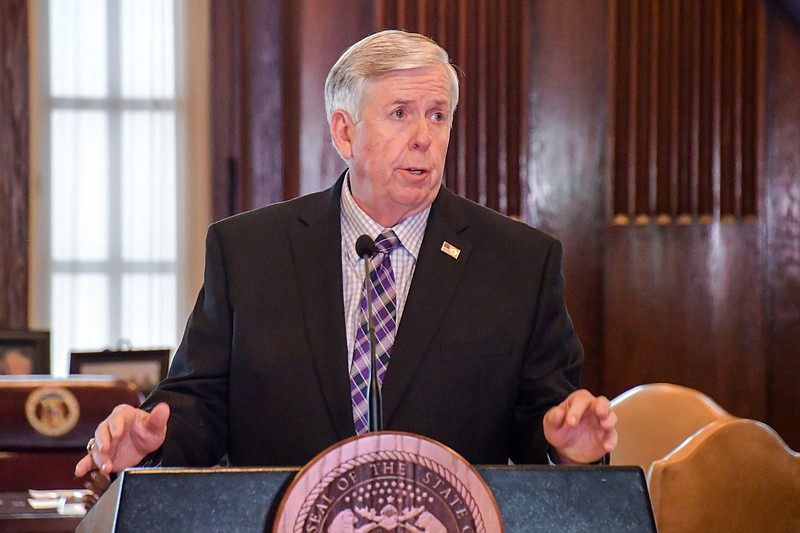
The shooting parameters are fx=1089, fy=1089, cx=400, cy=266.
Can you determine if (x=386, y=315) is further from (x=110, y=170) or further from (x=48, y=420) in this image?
(x=110, y=170)

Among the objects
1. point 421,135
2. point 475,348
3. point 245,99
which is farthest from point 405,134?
point 245,99

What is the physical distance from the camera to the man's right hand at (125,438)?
1517 millimetres

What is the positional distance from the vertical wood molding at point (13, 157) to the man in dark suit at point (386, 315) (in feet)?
12.9

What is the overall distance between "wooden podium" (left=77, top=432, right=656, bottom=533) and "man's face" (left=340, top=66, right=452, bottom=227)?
0.82 m

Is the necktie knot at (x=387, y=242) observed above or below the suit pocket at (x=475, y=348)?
above

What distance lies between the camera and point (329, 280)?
6.45 feet

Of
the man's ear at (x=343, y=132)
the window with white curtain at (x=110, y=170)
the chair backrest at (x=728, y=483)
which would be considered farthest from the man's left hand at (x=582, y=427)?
the window with white curtain at (x=110, y=170)

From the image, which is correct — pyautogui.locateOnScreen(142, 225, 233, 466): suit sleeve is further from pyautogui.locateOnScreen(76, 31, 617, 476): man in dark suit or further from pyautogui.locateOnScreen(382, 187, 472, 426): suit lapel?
pyautogui.locateOnScreen(382, 187, 472, 426): suit lapel

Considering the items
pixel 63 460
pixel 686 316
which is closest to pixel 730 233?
pixel 686 316

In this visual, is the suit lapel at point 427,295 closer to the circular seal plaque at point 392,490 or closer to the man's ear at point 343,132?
the man's ear at point 343,132

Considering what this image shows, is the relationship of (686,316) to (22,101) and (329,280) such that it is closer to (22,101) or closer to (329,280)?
(329,280)

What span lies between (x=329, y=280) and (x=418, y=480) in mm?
808

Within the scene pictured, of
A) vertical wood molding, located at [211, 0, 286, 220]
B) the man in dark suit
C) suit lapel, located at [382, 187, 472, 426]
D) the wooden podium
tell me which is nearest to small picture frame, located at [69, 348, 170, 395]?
vertical wood molding, located at [211, 0, 286, 220]

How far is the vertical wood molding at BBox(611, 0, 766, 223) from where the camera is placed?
450cm
